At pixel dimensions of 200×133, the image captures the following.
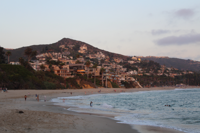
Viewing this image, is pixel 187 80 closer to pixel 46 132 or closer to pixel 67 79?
pixel 67 79

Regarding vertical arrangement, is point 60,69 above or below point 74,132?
above

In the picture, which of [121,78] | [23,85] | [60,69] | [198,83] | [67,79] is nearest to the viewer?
[23,85]

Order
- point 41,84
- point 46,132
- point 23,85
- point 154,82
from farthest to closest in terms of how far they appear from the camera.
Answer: point 154,82, point 41,84, point 23,85, point 46,132

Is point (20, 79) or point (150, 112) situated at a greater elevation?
point (20, 79)

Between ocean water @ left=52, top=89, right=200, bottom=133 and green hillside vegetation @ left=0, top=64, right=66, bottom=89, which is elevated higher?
green hillside vegetation @ left=0, top=64, right=66, bottom=89

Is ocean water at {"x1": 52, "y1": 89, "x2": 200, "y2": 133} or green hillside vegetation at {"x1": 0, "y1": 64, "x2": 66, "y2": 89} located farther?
green hillside vegetation at {"x1": 0, "y1": 64, "x2": 66, "y2": 89}

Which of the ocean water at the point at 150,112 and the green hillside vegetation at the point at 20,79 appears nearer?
the ocean water at the point at 150,112

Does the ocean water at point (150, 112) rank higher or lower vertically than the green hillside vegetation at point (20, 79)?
lower

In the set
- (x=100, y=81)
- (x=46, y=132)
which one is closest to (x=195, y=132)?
(x=46, y=132)

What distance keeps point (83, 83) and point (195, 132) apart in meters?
68.3

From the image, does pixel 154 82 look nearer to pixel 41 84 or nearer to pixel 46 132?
pixel 41 84

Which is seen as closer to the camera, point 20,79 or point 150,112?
point 150,112

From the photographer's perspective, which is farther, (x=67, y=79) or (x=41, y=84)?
(x=67, y=79)

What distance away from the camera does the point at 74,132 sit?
10.4 m
